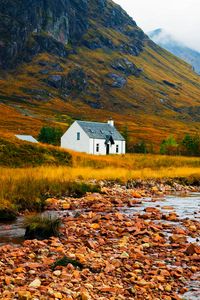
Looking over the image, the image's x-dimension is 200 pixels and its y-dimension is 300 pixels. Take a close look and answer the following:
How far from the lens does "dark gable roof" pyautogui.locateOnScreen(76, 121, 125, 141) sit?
9065 cm

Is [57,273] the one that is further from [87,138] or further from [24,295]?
[87,138]

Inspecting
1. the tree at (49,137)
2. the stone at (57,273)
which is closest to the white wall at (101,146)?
the tree at (49,137)

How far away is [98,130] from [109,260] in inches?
3138

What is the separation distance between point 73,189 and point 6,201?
10.1 metres

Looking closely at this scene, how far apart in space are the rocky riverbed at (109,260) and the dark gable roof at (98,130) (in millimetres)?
65839

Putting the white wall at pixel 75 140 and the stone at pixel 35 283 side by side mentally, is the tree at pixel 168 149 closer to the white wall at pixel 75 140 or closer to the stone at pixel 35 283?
the white wall at pixel 75 140

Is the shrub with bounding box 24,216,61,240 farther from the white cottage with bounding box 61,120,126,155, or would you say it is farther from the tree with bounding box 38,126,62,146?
the tree with bounding box 38,126,62,146

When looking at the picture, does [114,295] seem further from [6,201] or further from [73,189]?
[73,189]

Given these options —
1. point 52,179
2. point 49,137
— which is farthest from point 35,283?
point 49,137

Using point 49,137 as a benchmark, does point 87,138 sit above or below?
below

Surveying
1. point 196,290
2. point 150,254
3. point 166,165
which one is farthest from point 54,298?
point 166,165

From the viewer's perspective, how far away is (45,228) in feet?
61.4

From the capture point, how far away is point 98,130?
94188 mm

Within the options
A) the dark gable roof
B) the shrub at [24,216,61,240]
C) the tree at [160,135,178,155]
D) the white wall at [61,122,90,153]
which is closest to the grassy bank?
the shrub at [24,216,61,240]
